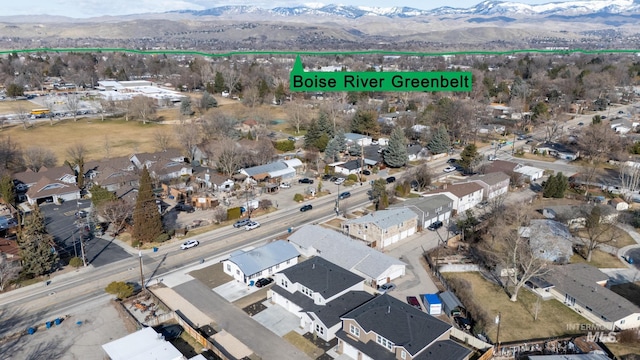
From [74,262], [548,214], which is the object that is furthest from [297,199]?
[548,214]

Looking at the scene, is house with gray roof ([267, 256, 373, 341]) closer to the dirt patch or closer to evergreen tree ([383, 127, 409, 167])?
the dirt patch

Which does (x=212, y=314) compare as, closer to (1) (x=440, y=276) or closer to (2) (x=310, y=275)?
(2) (x=310, y=275)

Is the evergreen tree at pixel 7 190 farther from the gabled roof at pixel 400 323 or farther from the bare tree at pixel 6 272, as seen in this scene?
the gabled roof at pixel 400 323

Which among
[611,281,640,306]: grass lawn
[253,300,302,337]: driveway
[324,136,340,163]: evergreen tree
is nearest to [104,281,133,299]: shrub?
[253,300,302,337]: driveway

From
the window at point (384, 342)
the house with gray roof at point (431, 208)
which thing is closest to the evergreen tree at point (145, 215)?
the house with gray roof at point (431, 208)

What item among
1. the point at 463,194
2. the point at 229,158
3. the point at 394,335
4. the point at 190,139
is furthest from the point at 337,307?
the point at 190,139
